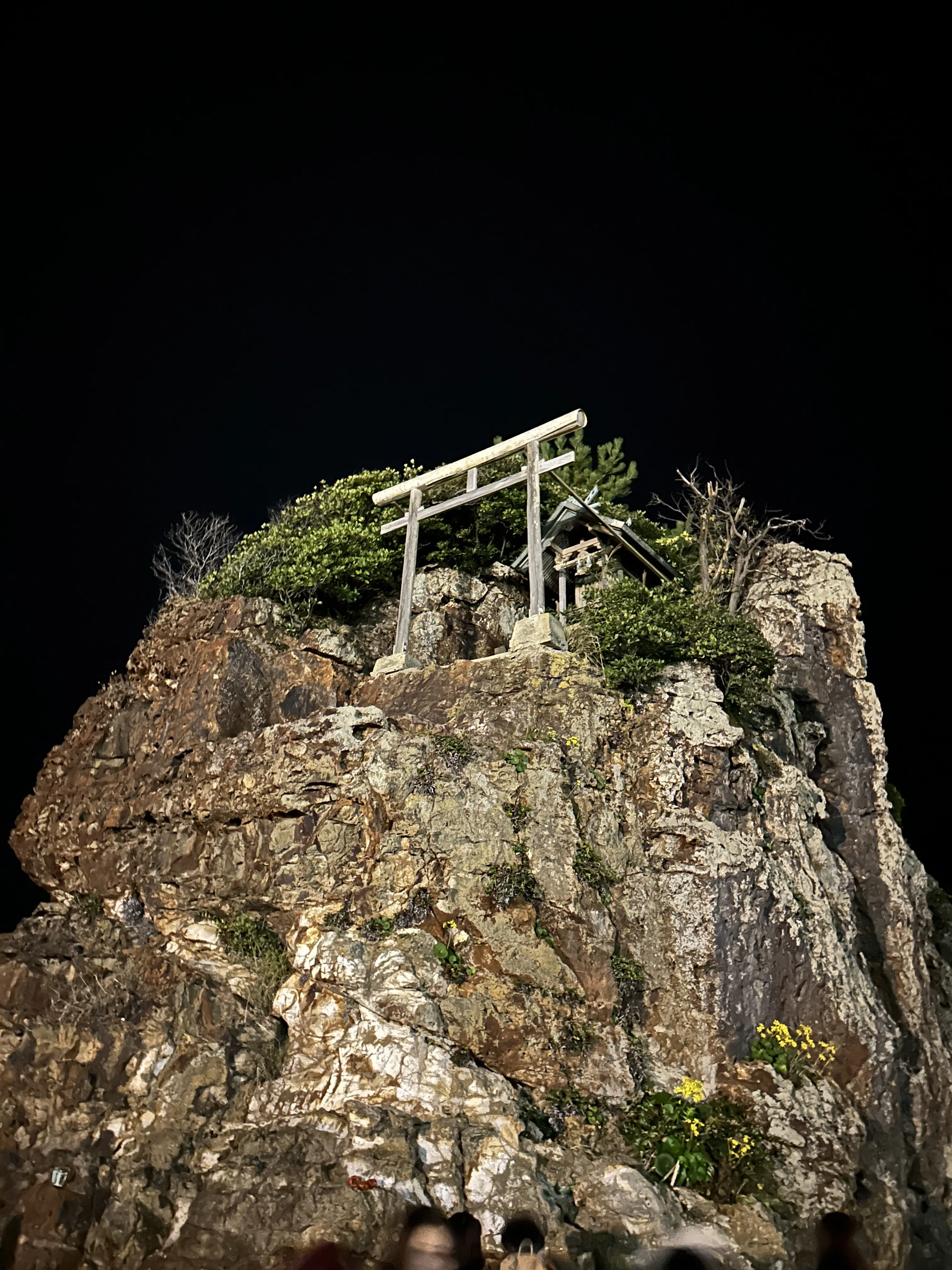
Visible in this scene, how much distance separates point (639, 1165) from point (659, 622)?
8083 mm

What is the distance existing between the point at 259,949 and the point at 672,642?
7865mm

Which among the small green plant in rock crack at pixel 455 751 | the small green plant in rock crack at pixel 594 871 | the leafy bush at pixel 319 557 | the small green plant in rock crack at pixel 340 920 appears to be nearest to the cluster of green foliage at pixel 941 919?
the small green plant in rock crack at pixel 594 871

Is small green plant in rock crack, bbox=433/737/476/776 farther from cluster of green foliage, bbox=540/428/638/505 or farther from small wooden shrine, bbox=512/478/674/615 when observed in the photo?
cluster of green foliage, bbox=540/428/638/505

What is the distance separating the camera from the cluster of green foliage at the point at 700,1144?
10219mm

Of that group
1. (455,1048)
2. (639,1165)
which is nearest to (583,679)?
(455,1048)

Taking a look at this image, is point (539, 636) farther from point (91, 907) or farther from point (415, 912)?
point (91, 907)

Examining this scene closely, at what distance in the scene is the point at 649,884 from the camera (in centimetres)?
1237

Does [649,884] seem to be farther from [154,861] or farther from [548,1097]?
[154,861]

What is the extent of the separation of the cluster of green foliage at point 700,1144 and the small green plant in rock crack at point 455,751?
490 cm

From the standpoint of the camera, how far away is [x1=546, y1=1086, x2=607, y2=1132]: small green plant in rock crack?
1055cm

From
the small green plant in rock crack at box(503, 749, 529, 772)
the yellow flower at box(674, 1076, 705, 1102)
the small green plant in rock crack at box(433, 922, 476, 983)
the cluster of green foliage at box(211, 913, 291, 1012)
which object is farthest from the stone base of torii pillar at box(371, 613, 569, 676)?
the yellow flower at box(674, 1076, 705, 1102)

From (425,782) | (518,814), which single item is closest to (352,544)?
(425,782)

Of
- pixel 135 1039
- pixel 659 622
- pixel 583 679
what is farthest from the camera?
pixel 659 622

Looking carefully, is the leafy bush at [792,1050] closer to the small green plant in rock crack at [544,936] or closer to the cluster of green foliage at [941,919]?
the small green plant in rock crack at [544,936]
